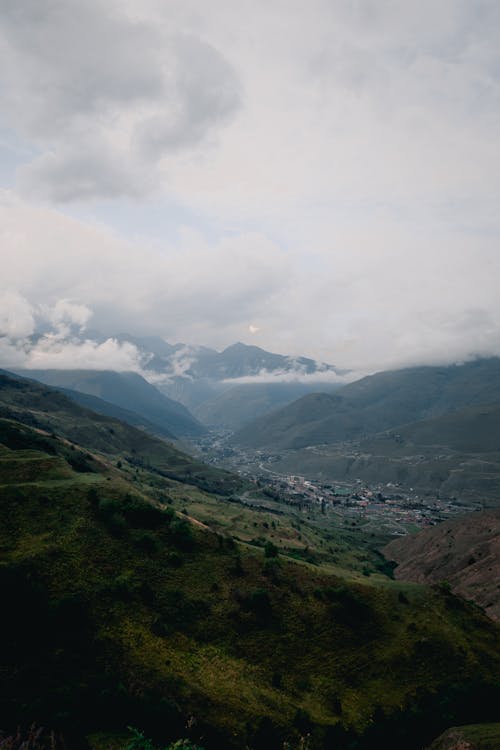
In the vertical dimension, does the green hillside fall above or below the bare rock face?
above

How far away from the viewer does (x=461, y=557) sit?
450ft

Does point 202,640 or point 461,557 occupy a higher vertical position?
point 202,640

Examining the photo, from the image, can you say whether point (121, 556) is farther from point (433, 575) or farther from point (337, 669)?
point (433, 575)

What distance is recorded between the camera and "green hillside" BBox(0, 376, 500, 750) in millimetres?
38781

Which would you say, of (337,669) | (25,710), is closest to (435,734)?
(337,669)

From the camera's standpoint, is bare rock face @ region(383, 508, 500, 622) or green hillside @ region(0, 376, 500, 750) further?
bare rock face @ region(383, 508, 500, 622)

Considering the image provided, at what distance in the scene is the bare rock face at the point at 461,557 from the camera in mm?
108312

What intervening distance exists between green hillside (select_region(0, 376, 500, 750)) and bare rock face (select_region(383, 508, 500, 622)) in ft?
152

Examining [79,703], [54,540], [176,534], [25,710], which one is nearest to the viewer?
[25,710]

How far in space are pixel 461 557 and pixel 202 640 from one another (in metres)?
116

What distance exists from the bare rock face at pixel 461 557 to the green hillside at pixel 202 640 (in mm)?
46251

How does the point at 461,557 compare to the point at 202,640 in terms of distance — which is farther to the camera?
the point at 461,557

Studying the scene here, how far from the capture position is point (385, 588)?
72938 mm

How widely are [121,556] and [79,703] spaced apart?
88.4 feet
